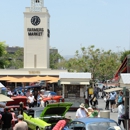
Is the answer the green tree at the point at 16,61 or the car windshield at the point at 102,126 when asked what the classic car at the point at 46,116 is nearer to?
the car windshield at the point at 102,126

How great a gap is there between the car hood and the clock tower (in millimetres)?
47926

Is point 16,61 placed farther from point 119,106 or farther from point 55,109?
point 55,109

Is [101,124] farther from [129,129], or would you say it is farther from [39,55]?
[39,55]

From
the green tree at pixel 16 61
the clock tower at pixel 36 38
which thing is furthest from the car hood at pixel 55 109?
the green tree at pixel 16 61

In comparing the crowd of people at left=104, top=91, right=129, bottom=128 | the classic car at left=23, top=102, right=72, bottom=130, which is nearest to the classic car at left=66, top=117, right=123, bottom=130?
the classic car at left=23, top=102, right=72, bottom=130

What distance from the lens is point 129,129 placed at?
1734 cm

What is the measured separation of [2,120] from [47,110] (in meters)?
2.15

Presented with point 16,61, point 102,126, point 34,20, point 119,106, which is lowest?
point 102,126

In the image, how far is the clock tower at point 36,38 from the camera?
66812 mm

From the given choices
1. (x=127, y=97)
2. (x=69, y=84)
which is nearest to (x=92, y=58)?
(x=69, y=84)

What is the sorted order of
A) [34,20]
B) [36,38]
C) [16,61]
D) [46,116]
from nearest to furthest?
1. [46,116]
2. [34,20]
3. [36,38]
4. [16,61]

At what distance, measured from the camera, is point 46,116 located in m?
18.6

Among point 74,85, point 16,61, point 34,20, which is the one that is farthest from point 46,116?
point 16,61

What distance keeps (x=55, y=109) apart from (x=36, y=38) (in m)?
49.0
